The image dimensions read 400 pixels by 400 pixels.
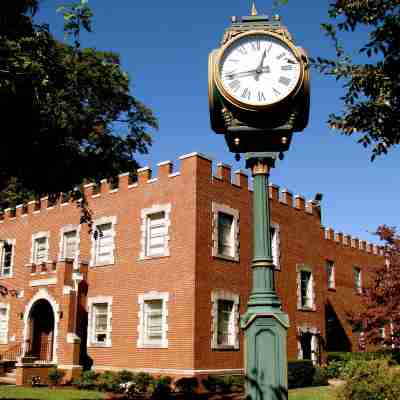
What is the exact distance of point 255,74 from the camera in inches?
237

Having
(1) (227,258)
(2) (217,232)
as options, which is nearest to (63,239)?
(2) (217,232)

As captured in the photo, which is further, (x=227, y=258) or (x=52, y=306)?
(x=52, y=306)

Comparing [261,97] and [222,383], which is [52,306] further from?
[261,97]

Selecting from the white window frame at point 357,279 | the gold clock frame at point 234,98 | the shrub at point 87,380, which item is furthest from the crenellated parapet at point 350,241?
the gold clock frame at point 234,98

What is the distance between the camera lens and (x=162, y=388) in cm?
2139

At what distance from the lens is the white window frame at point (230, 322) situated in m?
23.1

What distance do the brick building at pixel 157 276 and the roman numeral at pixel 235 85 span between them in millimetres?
17301

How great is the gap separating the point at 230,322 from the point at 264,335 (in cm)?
1960

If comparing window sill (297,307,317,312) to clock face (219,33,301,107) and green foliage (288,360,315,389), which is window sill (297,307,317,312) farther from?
clock face (219,33,301,107)

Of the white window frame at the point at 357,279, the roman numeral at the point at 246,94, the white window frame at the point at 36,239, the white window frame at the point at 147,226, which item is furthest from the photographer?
the white window frame at the point at 357,279

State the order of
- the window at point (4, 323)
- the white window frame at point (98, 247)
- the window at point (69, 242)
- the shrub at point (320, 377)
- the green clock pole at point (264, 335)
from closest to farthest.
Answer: the green clock pole at point (264, 335), the shrub at point (320, 377), the white window frame at point (98, 247), the window at point (69, 242), the window at point (4, 323)

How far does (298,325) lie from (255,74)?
24.4 m

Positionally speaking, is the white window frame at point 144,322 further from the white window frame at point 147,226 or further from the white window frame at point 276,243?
the white window frame at point 276,243

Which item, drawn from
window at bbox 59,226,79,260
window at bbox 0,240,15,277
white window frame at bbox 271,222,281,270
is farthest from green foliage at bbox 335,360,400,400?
window at bbox 0,240,15,277
